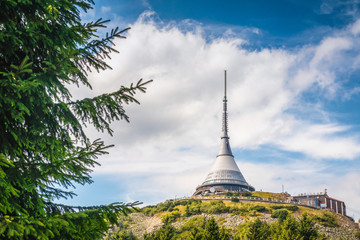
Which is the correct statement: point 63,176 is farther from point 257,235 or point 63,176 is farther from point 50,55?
point 257,235

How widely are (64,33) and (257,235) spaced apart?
3541 centimetres

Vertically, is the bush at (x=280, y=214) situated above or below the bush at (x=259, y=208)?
below

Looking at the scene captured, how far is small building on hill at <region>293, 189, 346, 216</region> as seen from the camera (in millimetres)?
82338

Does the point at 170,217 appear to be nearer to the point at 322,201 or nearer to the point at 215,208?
the point at 215,208

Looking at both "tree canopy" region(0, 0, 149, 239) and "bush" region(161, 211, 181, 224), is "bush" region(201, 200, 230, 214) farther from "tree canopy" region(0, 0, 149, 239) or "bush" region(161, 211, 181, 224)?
"tree canopy" region(0, 0, 149, 239)

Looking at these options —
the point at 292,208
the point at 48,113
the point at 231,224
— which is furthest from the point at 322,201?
the point at 48,113

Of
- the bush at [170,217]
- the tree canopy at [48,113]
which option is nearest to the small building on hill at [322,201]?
the bush at [170,217]

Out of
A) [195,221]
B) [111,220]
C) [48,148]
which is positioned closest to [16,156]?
[48,148]

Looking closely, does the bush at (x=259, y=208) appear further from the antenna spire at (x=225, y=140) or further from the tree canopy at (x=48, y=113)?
the tree canopy at (x=48, y=113)

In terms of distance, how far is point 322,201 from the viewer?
8344 cm

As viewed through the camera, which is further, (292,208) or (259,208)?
(292,208)

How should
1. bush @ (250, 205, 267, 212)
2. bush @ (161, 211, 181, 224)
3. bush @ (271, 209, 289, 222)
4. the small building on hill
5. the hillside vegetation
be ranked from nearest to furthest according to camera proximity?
the hillside vegetation < bush @ (271, 209, 289, 222) < bush @ (161, 211, 181, 224) < bush @ (250, 205, 267, 212) < the small building on hill

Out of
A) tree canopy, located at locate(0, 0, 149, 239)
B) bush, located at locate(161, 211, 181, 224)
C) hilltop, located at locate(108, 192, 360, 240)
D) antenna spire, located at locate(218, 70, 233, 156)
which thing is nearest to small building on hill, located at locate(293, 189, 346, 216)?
hilltop, located at locate(108, 192, 360, 240)

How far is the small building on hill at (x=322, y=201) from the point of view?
82.3 metres
